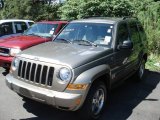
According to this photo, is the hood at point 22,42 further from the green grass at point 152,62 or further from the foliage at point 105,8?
the foliage at point 105,8

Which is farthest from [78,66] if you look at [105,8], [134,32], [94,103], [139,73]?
[105,8]

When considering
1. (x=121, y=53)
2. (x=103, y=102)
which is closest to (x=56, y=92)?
(x=103, y=102)

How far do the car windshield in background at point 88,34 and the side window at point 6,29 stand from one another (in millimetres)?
5270

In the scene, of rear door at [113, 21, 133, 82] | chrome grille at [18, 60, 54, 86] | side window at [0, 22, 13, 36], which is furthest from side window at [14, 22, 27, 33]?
chrome grille at [18, 60, 54, 86]

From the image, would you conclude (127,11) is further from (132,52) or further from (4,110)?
(4,110)

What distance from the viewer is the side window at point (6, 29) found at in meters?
11.2

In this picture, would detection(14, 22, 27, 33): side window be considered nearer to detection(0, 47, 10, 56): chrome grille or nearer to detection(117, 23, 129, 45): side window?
detection(0, 47, 10, 56): chrome grille

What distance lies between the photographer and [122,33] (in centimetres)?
641

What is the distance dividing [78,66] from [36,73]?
77 centimetres

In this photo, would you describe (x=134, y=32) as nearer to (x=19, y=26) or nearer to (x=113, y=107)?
(x=113, y=107)

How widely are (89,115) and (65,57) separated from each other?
3.82ft

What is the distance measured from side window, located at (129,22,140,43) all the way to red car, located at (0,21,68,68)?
2986mm

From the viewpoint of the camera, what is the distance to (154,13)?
13.1m

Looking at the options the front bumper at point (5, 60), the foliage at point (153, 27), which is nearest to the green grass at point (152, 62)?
the foliage at point (153, 27)
